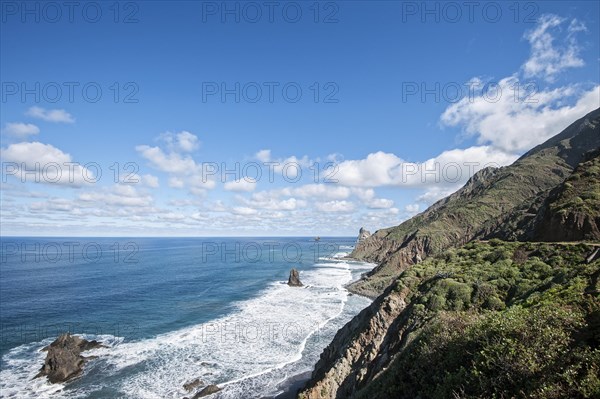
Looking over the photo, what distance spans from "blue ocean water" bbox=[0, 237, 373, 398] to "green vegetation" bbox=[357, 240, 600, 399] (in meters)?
22.4

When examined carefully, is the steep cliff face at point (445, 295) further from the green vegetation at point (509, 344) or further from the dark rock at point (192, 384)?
the dark rock at point (192, 384)

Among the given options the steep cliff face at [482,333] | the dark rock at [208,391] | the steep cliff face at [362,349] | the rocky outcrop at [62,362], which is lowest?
the dark rock at [208,391]

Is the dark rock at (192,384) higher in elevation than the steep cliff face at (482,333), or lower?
lower

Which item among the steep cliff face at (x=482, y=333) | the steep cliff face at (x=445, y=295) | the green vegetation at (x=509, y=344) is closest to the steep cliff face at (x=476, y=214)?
the steep cliff face at (x=445, y=295)

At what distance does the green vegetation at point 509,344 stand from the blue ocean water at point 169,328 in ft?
73.6

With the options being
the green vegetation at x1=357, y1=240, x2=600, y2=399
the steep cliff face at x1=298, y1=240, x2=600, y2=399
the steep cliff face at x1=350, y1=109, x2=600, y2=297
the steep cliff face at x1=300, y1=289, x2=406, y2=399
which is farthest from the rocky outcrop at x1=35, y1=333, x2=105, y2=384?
the steep cliff face at x1=350, y1=109, x2=600, y2=297

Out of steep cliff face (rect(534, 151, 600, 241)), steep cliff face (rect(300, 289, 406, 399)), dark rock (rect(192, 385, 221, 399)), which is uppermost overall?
steep cliff face (rect(534, 151, 600, 241))

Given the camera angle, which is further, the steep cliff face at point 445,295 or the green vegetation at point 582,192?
the green vegetation at point 582,192

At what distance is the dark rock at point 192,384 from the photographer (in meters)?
32.3

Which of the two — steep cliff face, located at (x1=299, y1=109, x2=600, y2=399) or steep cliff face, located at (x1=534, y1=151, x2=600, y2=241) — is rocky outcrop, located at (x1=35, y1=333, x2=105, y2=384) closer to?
steep cliff face, located at (x1=299, y1=109, x2=600, y2=399)

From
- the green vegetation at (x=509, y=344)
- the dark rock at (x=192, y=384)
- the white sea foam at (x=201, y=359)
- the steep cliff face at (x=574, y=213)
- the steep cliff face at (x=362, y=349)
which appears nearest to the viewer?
the green vegetation at (x=509, y=344)

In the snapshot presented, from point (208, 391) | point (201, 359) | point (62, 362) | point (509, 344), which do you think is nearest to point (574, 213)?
point (509, 344)

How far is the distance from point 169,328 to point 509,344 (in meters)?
52.4

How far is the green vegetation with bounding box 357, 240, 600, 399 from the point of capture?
781 cm
